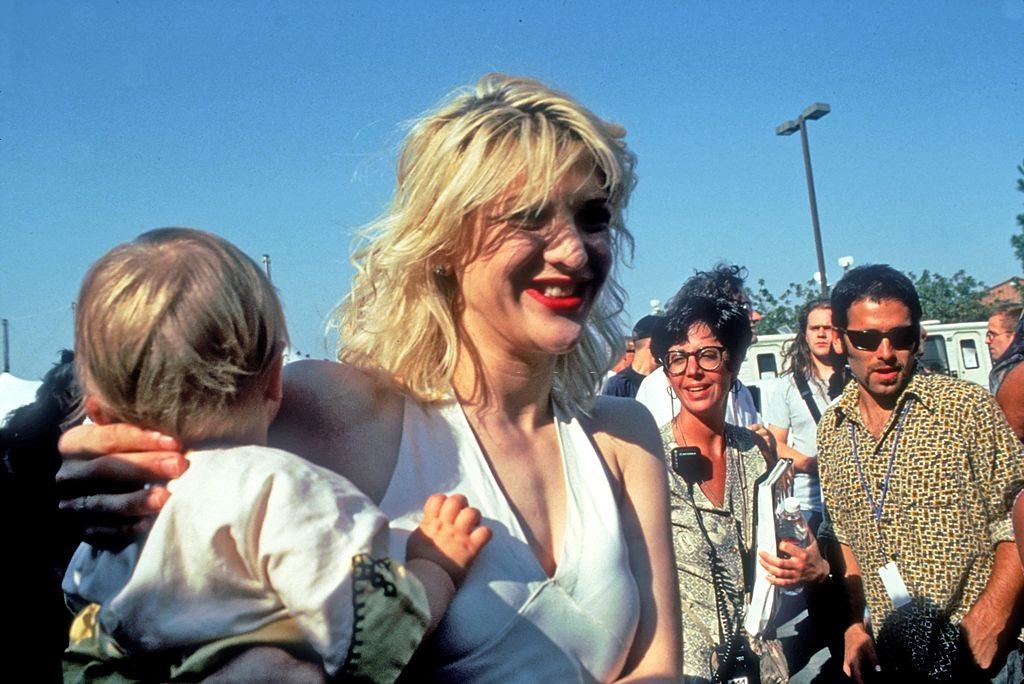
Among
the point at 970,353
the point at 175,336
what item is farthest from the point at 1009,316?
the point at 970,353

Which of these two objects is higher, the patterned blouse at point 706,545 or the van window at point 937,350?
the van window at point 937,350

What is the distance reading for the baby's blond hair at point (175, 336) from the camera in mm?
1458

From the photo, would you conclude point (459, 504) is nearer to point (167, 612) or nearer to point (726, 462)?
point (167, 612)

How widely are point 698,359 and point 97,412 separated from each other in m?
2.78

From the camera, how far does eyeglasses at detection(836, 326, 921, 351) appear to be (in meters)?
3.69

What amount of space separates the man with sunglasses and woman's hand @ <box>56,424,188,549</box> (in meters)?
2.94

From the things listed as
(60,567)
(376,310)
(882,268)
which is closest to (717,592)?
(882,268)

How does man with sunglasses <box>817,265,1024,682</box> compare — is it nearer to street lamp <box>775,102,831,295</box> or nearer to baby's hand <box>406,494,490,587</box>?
baby's hand <box>406,494,490,587</box>

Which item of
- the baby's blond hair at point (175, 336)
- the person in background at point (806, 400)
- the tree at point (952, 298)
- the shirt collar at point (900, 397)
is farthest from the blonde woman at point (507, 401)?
the tree at point (952, 298)

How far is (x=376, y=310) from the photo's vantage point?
87.2 inches

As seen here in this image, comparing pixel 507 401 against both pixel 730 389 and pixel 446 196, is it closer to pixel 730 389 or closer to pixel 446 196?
pixel 446 196

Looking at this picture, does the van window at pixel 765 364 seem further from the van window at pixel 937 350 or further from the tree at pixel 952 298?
the tree at pixel 952 298

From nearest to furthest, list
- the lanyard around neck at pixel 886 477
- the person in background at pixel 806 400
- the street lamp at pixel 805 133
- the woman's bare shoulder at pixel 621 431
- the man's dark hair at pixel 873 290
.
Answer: the woman's bare shoulder at pixel 621 431, the lanyard around neck at pixel 886 477, the man's dark hair at pixel 873 290, the person in background at pixel 806 400, the street lamp at pixel 805 133

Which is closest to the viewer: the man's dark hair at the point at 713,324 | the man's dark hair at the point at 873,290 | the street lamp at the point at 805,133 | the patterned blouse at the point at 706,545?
the patterned blouse at the point at 706,545
